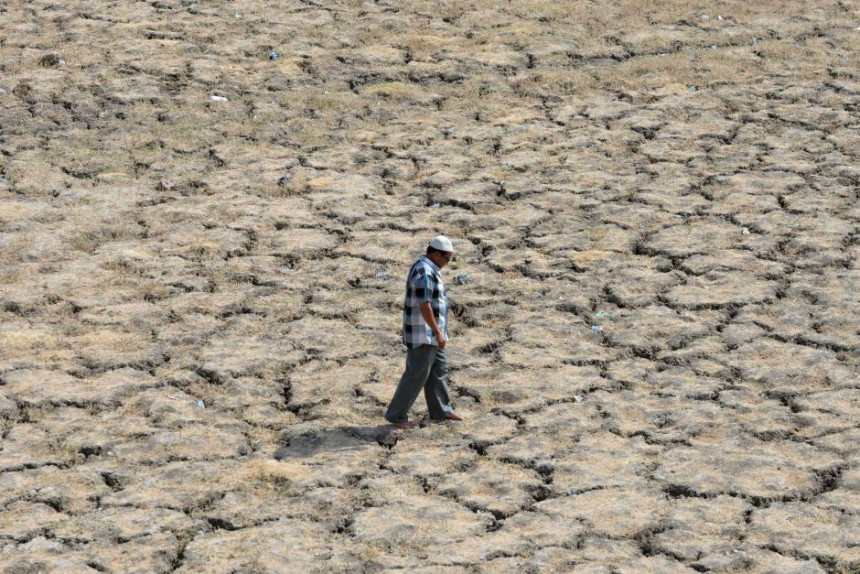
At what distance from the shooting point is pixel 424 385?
23.8 feet

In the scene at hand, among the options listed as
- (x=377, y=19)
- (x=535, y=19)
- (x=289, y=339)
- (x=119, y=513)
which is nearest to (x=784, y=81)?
(x=535, y=19)

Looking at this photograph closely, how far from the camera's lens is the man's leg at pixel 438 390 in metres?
7.27

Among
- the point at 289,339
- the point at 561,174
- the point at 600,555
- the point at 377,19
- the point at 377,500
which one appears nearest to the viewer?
the point at 600,555

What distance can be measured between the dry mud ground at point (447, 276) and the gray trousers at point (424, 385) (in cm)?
11

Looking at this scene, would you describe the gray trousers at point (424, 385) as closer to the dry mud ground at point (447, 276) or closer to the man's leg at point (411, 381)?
the man's leg at point (411, 381)

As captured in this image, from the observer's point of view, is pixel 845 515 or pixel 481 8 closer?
pixel 845 515

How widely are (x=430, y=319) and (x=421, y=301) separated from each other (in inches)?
4.1

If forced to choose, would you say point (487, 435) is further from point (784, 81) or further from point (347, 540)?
point (784, 81)

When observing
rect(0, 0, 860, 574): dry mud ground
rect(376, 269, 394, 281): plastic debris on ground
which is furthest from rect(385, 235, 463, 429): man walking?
rect(376, 269, 394, 281): plastic debris on ground

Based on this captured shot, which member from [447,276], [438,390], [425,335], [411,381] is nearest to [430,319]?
[425,335]

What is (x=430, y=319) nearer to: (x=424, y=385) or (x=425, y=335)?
(x=425, y=335)

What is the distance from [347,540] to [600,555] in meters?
1.10

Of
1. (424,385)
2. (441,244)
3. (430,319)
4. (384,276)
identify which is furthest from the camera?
(384,276)

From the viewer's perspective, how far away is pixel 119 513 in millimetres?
6414
